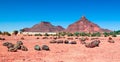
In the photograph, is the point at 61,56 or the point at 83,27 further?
the point at 83,27

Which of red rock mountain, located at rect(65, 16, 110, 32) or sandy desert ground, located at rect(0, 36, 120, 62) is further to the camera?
red rock mountain, located at rect(65, 16, 110, 32)

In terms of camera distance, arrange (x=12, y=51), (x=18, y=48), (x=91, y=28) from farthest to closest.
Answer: (x=91, y=28) → (x=18, y=48) → (x=12, y=51)

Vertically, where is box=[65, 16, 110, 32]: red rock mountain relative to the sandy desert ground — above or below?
above

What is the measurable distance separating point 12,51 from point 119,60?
9.37 meters

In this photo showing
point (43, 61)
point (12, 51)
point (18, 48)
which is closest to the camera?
point (43, 61)

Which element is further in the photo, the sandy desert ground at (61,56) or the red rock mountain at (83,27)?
the red rock mountain at (83,27)

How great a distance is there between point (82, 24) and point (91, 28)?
22.6ft

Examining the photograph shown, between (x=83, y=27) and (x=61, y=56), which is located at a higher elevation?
(x=83, y=27)

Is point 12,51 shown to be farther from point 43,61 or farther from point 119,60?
point 119,60

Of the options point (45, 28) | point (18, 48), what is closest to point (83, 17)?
point (45, 28)

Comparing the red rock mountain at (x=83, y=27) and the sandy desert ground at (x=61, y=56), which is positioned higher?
the red rock mountain at (x=83, y=27)

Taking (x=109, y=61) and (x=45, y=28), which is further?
(x=45, y=28)

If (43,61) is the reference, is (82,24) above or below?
above

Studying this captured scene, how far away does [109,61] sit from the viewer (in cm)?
1934
